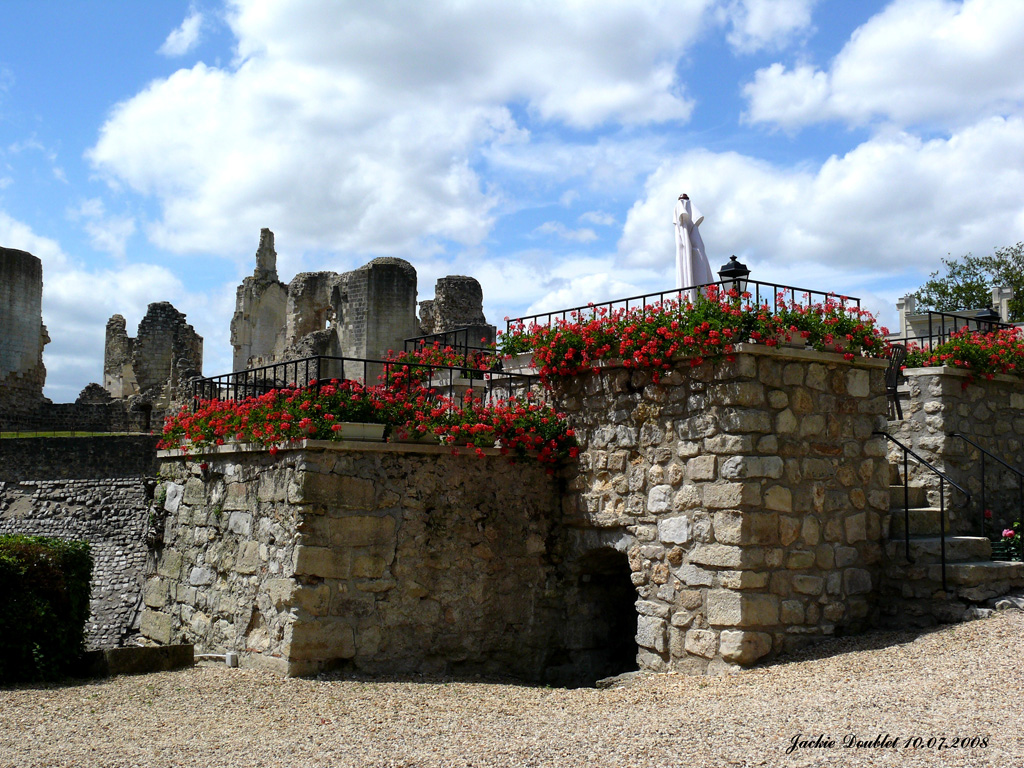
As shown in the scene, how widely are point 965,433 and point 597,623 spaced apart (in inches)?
171

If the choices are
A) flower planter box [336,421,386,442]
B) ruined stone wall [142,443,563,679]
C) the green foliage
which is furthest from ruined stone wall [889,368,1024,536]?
the green foliage

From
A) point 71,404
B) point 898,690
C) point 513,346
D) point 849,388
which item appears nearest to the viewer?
point 898,690

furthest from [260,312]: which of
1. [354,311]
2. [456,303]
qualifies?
[456,303]

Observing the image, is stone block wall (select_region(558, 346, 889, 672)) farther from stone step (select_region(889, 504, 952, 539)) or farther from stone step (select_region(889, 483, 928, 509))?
stone step (select_region(889, 483, 928, 509))

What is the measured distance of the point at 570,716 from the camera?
21.5ft

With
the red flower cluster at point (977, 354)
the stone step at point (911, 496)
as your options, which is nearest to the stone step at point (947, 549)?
the stone step at point (911, 496)

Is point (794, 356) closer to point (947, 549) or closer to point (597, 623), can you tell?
point (947, 549)

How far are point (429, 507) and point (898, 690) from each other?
4.39 m

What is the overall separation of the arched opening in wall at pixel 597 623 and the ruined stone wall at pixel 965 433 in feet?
10.8

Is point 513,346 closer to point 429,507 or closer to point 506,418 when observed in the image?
point 506,418

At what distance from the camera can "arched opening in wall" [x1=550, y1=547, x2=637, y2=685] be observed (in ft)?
31.6

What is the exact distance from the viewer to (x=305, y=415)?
8312 millimetres

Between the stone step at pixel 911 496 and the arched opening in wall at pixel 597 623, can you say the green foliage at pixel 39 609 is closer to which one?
the arched opening in wall at pixel 597 623

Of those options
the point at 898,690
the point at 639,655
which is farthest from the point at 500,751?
the point at 639,655
